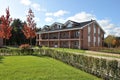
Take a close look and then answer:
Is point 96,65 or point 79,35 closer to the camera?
point 96,65

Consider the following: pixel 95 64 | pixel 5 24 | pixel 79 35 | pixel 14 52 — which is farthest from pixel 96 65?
pixel 79 35

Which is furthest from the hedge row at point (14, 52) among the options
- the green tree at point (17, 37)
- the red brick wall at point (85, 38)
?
the green tree at point (17, 37)

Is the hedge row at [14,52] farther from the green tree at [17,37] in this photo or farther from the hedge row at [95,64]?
the green tree at [17,37]

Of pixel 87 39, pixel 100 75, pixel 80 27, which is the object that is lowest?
pixel 100 75

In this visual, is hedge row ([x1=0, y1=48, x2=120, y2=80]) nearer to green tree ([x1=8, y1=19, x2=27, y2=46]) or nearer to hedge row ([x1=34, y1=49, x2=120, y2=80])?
hedge row ([x1=34, y1=49, x2=120, y2=80])

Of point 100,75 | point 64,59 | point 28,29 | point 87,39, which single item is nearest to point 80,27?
point 87,39

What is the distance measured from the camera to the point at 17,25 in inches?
3167

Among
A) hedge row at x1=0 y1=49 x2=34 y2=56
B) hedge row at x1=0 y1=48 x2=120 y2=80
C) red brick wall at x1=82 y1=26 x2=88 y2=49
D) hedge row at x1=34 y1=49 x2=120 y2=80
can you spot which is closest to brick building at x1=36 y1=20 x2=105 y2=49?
red brick wall at x1=82 y1=26 x2=88 y2=49

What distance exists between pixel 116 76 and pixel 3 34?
113 feet

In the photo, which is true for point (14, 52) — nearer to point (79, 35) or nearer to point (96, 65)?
point (96, 65)

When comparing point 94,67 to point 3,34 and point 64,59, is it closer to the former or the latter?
point 64,59

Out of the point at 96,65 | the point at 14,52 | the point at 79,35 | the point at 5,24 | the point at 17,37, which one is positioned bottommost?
the point at 96,65

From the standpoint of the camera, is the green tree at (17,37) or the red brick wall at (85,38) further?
the green tree at (17,37)

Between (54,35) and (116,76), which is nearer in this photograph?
(116,76)
